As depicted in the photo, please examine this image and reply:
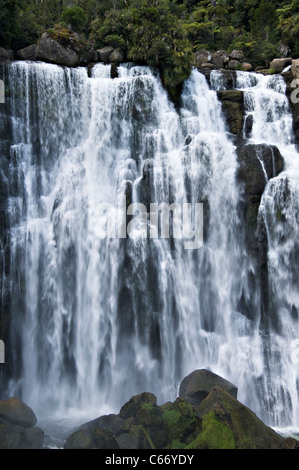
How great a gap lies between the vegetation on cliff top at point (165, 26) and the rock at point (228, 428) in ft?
55.0

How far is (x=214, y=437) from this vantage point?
34.2 ft

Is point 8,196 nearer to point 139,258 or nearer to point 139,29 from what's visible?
point 139,258

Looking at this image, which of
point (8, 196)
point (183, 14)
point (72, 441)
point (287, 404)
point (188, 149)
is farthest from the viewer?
point (183, 14)

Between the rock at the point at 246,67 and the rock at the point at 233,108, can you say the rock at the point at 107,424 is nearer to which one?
the rock at the point at 233,108

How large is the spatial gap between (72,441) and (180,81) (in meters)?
18.6

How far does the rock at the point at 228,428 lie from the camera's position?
1048cm

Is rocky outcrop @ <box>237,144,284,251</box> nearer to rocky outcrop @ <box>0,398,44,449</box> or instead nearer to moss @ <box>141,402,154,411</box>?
moss @ <box>141,402,154,411</box>

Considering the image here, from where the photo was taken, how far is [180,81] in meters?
22.3

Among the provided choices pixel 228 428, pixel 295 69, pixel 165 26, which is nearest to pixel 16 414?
pixel 228 428

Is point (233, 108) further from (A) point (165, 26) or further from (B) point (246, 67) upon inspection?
(B) point (246, 67)

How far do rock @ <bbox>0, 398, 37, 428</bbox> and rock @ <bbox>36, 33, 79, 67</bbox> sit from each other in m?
17.4

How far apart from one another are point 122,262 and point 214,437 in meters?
8.59

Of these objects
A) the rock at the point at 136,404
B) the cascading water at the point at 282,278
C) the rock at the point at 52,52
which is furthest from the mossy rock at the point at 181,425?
the rock at the point at 52,52

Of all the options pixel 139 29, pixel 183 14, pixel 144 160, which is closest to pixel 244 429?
pixel 144 160
